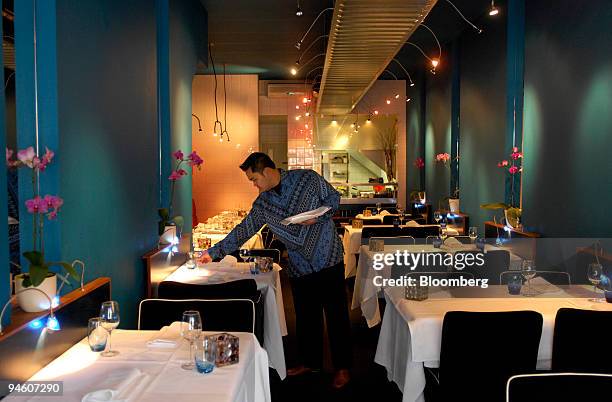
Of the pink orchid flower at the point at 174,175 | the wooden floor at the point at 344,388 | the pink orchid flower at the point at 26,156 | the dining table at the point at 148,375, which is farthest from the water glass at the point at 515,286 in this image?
the pink orchid flower at the point at 26,156

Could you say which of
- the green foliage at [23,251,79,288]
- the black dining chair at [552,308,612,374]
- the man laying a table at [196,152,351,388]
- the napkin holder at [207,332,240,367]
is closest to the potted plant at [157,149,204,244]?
the man laying a table at [196,152,351,388]

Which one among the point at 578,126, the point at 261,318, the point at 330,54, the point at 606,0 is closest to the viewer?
the point at 261,318

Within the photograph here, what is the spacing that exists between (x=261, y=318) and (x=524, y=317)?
1.83 metres

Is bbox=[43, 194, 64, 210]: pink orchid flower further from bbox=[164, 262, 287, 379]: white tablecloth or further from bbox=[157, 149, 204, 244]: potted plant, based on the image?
bbox=[157, 149, 204, 244]: potted plant

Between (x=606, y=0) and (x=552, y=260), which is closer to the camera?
(x=606, y=0)

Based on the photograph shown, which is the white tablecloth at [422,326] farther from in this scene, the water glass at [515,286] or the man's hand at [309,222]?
the man's hand at [309,222]

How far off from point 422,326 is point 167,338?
4.14 feet

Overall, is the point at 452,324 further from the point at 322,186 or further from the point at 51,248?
the point at 51,248

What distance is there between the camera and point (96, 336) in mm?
2359

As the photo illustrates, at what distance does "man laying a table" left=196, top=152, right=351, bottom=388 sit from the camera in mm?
4012

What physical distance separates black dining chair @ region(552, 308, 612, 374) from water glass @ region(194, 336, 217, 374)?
1645mm

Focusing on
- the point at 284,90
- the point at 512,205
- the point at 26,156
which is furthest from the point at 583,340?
the point at 284,90

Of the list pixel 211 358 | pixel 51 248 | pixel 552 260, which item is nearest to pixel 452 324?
pixel 211 358

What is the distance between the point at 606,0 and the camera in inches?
179
